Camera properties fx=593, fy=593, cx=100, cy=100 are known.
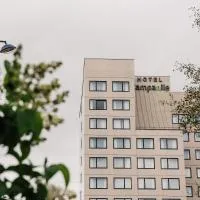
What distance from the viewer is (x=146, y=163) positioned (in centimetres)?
10012

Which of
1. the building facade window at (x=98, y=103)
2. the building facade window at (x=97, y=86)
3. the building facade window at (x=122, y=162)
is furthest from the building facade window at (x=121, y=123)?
→ the building facade window at (x=97, y=86)

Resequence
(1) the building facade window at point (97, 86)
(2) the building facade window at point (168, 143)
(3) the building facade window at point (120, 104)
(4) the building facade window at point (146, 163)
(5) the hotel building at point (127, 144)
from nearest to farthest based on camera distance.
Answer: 1. (5) the hotel building at point (127, 144)
2. (4) the building facade window at point (146, 163)
3. (2) the building facade window at point (168, 143)
4. (3) the building facade window at point (120, 104)
5. (1) the building facade window at point (97, 86)

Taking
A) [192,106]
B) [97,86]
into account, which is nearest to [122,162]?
[97,86]

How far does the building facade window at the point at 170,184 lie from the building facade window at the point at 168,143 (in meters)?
5.71

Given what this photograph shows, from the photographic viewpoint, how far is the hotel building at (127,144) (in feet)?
320

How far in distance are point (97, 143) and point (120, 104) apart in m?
8.20

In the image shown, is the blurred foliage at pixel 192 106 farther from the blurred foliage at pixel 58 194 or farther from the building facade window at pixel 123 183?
the building facade window at pixel 123 183

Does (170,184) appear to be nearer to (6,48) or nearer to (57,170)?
(6,48)

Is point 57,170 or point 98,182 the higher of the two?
point 98,182

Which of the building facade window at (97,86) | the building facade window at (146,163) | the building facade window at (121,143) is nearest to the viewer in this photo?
the building facade window at (146,163)

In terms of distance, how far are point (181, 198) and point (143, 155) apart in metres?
9.58

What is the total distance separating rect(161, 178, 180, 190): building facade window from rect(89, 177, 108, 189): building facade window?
9.67 meters

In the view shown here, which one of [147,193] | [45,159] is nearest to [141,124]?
[147,193]

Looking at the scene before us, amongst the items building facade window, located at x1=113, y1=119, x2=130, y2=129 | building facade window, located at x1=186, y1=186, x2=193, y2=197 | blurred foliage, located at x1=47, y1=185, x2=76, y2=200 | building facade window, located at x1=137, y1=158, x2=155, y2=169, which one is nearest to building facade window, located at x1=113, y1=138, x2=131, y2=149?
building facade window, located at x1=113, y1=119, x2=130, y2=129
